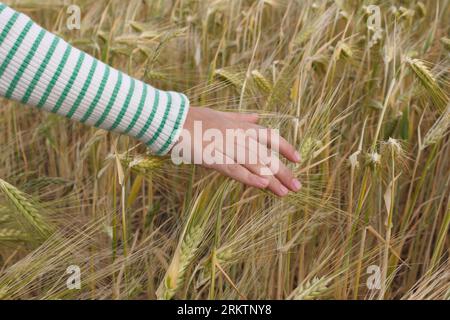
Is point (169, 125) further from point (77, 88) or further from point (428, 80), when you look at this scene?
point (428, 80)

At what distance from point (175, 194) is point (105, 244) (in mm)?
157

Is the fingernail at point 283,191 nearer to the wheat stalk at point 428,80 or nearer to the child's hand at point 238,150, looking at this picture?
the child's hand at point 238,150

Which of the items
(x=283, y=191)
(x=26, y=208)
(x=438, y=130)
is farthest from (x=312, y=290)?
(x=26, y=208)

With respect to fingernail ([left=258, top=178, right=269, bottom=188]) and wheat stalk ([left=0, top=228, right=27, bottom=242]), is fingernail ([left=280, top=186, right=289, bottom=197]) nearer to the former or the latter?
fingernail ([left=258, top=178, right=269, bottom=188])

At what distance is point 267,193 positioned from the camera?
2.51ft

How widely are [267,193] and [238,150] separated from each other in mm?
84

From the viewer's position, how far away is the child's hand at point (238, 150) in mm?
709


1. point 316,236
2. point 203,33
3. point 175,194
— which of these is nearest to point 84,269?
point 175,194

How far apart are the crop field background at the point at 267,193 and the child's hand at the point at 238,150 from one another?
0.05m

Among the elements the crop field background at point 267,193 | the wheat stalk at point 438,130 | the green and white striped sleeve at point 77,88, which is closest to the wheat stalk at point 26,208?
the crop field background at point 267,193

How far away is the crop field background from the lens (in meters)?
0.74

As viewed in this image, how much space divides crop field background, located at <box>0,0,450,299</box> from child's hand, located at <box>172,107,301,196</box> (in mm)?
47

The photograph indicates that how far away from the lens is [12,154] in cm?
105
